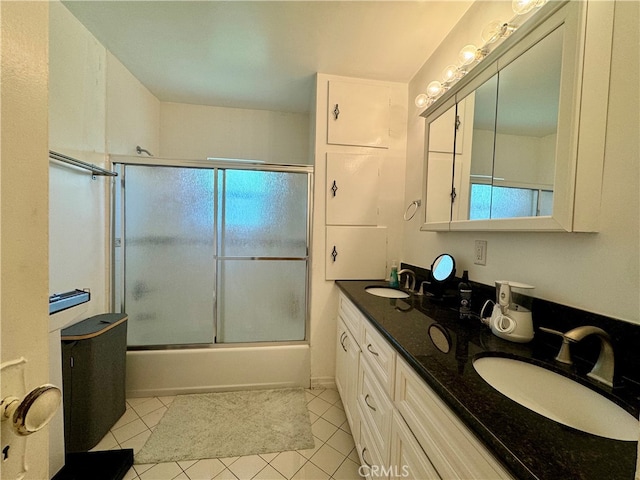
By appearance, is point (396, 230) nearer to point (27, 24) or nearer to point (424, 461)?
point (424, 461)

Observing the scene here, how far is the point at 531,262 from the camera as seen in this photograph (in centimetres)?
104

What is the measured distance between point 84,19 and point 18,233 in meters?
2.06

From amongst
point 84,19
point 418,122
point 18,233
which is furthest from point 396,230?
point 84,19

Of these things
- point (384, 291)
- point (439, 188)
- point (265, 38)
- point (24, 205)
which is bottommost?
point (384, 291)

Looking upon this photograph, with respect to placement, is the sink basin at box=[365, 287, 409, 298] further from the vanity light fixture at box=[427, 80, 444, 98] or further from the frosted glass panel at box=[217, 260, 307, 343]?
the vanity light fixture at box=[427, 80, 444, 98]

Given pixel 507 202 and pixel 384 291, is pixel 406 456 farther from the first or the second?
pixel 384 291

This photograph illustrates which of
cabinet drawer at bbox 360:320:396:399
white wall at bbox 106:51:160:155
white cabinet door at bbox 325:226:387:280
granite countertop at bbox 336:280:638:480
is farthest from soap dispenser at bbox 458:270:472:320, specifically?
white wall at bbox 106:51:160:155

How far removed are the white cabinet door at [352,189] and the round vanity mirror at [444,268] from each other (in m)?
0.71

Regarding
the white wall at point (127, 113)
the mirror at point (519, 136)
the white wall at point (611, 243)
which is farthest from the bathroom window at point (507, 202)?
the white wall at point (127, 113)

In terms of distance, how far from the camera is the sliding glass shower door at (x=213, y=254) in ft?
6.65

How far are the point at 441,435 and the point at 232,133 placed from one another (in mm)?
2905

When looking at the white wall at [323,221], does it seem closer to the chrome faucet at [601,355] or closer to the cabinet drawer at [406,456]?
the cabinet drawer at [406,456]

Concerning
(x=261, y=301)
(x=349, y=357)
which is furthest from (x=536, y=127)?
(x=261, y=301)

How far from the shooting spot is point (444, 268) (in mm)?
1510
